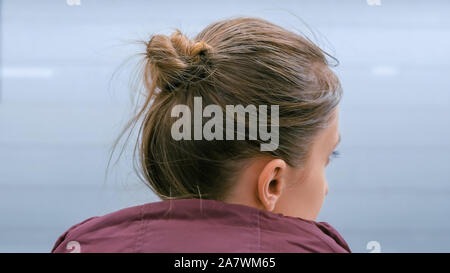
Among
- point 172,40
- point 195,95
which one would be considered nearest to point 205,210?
point 195,95

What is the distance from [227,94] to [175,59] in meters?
0.13

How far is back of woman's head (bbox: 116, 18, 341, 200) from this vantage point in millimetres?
769

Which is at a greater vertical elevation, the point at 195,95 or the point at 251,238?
the point at 195,95

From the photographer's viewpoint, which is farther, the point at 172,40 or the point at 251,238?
the point at 172,40

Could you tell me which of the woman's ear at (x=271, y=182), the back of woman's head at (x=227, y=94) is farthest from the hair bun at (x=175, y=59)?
the woman's ear at (x=271, y=182)

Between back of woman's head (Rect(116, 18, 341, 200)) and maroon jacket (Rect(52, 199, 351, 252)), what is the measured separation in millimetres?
55

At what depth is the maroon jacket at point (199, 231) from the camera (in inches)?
28.3

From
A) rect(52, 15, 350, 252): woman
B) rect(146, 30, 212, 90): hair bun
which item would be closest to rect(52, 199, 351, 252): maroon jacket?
rect(52, 15, 350, 252): woman

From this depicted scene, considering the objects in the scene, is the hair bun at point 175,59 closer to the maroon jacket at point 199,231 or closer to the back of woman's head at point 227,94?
the back of woman's head at point 227,94

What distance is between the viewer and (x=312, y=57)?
2.77 ft

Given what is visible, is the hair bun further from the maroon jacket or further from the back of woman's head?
the maroon jacket
